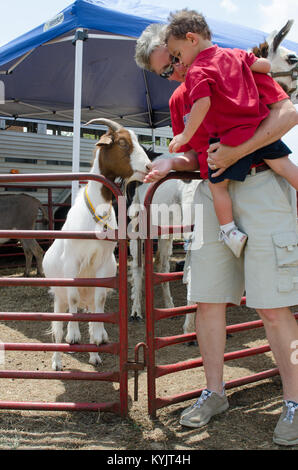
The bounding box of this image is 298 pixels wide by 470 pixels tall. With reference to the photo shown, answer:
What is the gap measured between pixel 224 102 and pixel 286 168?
18.3 inches

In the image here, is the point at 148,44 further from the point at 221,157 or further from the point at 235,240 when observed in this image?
the point at 235,240

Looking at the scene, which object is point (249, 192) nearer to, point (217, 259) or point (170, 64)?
point (217, 259)

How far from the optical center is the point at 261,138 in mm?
2039

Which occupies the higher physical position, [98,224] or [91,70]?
[91,70]

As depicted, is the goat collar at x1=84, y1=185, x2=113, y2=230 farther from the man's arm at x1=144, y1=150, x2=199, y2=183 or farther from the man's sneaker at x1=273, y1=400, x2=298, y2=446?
the man's sneaker at x1=273, y1=400, x2=298, y2=446

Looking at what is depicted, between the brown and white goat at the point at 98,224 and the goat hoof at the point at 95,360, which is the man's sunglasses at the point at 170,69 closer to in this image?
the brown and white goat at the point at 98,224

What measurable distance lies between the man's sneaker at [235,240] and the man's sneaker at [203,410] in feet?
2.72

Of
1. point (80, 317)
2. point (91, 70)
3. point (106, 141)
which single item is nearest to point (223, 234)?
point (80, 317)

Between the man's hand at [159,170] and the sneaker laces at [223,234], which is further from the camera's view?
the man's hand at [159,170]

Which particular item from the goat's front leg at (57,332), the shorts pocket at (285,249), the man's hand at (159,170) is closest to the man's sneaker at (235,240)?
the shorts pocket at (285,249)

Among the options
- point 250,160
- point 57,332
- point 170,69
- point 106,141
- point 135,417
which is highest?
point 170,69

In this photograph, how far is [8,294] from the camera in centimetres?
645

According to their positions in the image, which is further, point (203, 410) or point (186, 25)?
point (203, 410)

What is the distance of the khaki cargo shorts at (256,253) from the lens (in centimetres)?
206
